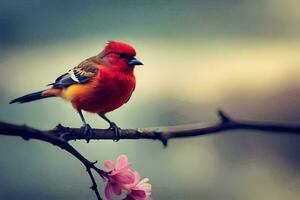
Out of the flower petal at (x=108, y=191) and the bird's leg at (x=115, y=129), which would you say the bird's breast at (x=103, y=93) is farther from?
the flower petal at (x=108, y=191)

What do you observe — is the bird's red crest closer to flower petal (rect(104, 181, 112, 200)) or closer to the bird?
the bird

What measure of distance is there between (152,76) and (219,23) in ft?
1.38

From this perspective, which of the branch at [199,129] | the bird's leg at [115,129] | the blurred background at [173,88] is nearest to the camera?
the branch at [199,129]

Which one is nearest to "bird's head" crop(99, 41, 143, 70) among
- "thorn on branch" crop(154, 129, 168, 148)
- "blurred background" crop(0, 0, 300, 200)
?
"thorn on branch" crop(154, 129, 168, 148)

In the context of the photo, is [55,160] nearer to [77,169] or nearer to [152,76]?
[77,169]

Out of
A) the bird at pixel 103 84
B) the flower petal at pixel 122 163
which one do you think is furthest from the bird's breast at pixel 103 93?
the flower petal at pixel 122 163

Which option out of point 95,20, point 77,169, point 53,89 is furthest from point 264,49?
point 53,89

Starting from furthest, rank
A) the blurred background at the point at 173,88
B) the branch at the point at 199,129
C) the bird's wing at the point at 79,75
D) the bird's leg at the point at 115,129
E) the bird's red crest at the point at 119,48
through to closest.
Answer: the blurred background at the point at 173,88 < the bird's wing at the point at 79,75 < the bird's red crest at the point at 119,48 < the bird's leg at the point at 115,129 < the branch at the point at 199,129

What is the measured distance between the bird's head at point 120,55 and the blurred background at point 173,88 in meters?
1.65

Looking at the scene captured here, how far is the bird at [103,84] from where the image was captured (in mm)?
921

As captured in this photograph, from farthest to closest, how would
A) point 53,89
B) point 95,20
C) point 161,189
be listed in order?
point 95,20 < point 161,189 < point 53,89

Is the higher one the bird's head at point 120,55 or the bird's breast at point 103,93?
the bird's head at point 120,55

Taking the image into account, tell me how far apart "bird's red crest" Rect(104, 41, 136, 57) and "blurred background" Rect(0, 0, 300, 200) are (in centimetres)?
171

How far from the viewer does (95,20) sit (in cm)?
295
